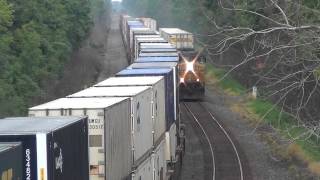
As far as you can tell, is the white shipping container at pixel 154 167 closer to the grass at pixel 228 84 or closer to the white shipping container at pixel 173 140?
the white shipping container at pixel 173 140

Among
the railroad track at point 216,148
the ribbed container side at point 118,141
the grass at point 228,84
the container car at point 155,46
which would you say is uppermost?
the container car at point 155,46

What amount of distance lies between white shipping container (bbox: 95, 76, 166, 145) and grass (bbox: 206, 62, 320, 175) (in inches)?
78.1

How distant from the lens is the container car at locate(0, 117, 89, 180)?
834 cm

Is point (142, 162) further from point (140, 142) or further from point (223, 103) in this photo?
point (223, 103)

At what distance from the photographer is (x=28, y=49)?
3697 centimetres

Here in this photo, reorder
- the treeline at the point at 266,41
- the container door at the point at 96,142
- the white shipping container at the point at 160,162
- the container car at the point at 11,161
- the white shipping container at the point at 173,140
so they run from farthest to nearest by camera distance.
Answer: the white shipping container at the point at 173,140 → the white shipping container at the point at 160,162 → the container door at the point at 96,142 → the treeline at the point at 266,41 → the container car at the point at 11,161

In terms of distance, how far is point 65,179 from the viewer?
30.8 ft

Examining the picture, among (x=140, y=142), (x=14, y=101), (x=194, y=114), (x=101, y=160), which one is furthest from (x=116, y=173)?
(x=194, y=114)

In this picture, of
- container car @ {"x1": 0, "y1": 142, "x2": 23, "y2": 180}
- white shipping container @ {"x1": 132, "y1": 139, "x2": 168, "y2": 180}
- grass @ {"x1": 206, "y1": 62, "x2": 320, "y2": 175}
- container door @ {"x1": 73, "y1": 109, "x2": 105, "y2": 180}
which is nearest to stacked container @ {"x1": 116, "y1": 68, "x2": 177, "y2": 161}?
white shipping container @ {"x1": 132, "y1": 139, "x2": 168, "y2": 180}

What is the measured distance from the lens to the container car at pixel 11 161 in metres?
6.99

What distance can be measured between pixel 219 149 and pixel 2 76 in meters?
11.0

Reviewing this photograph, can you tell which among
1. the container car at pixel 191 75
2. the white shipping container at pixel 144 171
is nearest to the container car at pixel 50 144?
the white shipping container at pixel 144 171

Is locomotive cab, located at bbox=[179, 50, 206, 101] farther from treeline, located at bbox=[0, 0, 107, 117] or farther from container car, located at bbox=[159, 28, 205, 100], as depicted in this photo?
treeline, located at bbox=[0, 0, 107, 117]

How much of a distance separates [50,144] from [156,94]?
9036 millimetres
